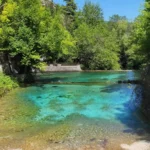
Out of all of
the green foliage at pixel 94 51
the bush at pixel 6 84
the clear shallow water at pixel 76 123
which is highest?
the green foliage at pixel 94 51

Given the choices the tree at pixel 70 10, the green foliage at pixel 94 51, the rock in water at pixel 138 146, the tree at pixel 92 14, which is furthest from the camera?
the tree at pixel 92 14

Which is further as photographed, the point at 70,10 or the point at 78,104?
the point at 70,10

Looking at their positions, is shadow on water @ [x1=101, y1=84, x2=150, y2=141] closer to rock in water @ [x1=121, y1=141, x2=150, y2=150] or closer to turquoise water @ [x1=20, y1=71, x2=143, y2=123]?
turquoise water @ [x1=20, y1=71, x2=143, y2=123]

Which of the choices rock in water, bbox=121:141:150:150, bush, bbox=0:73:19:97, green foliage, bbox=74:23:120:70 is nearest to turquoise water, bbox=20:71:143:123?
bush, bbox=0:73:19:97

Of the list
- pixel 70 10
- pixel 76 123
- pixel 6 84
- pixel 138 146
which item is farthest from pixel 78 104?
pixel 70 10

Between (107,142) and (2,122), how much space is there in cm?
570

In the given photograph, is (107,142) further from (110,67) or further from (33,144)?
(110,67)

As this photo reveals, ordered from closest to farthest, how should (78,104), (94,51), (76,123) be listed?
(76,123) < (78,104) < (94,51)

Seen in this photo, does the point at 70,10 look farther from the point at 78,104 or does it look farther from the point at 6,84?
the point at 78,104

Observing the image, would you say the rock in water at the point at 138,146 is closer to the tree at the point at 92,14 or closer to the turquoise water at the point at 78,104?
the turquoise water at the point at 78,104

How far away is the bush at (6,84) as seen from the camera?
23025 mm

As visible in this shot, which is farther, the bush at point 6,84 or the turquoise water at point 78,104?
the bush at point 6,84

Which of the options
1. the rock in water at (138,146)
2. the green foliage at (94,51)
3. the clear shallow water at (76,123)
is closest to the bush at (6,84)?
the clear shallow water at (76,123)

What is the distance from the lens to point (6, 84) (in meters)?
25.4
